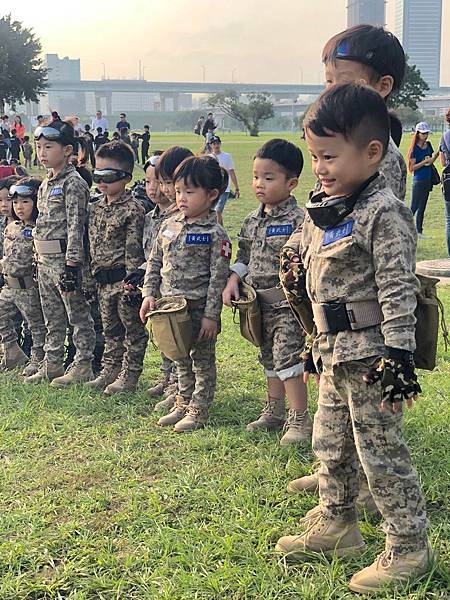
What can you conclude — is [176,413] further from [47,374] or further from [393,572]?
[393,572]

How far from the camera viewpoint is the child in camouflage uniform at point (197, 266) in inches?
168

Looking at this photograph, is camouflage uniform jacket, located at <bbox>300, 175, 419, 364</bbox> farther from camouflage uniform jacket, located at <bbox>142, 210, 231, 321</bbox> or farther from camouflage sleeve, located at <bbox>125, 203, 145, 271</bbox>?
camouflage sleeve, located at <bbox>125, 203, 145, 271</bbox>

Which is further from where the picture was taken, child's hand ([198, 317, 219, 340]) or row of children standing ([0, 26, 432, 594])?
child's hand ([198, 317, 219, 340])

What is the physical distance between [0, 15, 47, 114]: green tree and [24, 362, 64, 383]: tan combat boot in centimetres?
4627

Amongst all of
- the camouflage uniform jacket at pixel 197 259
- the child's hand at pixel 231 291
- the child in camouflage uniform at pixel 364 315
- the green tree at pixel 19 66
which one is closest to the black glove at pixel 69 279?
the camouflage uniform jacket at pixel 197 259

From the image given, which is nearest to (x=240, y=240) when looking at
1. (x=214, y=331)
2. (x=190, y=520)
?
(x=214, y=331)

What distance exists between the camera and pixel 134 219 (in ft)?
16.6

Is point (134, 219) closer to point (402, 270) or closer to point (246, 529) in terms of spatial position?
point (246, 529)

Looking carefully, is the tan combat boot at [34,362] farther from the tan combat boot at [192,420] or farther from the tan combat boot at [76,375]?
the tan combat boot at [192,420]

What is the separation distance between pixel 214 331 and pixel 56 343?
181 centimetres

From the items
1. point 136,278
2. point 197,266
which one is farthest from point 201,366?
point 136,278

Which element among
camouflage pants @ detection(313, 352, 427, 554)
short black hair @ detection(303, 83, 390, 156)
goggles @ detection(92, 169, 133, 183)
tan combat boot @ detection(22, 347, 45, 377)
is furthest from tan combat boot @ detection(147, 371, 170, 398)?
short black hair @ detection(303, 83, 390, 156)

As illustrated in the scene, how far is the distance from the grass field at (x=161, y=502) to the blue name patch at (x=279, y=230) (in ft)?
3.93

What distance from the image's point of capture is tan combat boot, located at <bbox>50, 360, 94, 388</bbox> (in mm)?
5422
